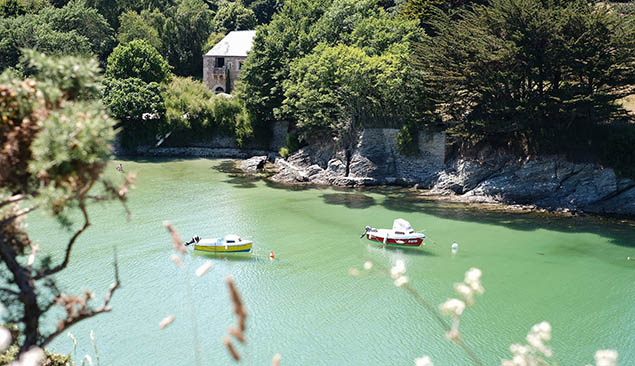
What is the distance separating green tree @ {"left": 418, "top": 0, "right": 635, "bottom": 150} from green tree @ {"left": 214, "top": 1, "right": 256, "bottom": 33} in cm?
4700

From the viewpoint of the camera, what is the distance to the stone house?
62719 mm

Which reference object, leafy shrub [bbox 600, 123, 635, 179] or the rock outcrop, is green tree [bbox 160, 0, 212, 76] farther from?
leafy shrub [bbox 600, 123, 635, 179]

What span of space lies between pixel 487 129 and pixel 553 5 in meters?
8.41

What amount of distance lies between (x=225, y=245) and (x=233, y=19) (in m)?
62.2

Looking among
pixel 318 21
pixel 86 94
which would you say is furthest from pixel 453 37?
pixel 86 94

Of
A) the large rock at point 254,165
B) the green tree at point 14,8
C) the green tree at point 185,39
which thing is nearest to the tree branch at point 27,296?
the large rock at point 254,165

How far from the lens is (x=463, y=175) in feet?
126

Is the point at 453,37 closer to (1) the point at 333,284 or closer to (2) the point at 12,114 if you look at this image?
(1) the point at 333,284

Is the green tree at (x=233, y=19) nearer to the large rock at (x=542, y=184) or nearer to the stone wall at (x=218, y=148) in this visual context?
the stone wall at (x=218, y=148)

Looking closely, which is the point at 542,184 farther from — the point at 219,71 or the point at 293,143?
the point at 219,71

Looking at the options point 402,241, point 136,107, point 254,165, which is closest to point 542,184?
point 402,241

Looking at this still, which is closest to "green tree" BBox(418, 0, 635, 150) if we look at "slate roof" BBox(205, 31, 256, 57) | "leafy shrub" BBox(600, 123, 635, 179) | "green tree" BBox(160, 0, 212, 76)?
"leafy shrub" BBox(600, 123, 635, 179)

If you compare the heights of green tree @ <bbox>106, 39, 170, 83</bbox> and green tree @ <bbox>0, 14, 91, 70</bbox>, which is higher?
green tree @ <bbox>0, 14, 91, 70</bbox>

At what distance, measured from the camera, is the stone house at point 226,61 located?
62719 mm
